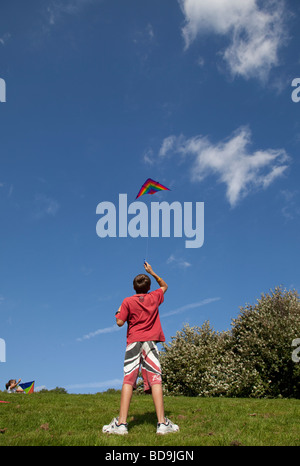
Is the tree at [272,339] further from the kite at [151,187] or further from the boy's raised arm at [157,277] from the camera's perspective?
the boy's raised arm at [157,277]

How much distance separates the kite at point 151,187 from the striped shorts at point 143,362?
658 cm

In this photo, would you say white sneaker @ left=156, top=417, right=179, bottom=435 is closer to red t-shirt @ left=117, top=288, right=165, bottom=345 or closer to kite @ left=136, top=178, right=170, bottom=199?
red t-shirt @ left=117, top=288, right=165, bottom=345

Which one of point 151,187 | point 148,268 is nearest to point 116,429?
point 148,268

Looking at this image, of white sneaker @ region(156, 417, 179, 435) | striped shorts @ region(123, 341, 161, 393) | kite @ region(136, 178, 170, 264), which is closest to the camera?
white sneaker @ region(156, 417, 179, 435)

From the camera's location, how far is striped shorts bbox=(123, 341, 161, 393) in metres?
7.28

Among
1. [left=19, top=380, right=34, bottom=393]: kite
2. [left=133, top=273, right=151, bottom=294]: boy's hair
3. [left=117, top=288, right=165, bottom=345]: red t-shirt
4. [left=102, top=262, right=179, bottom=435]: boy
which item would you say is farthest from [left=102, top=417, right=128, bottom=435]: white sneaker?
[left=19, top=380, right=34, bottom=393]: kite

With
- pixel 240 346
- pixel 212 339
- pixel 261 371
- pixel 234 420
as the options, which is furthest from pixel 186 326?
pixel 234 420

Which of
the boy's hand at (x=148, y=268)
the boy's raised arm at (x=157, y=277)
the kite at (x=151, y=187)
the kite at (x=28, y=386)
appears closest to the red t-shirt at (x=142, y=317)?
the boy's raised arm at (x=157, y=277)

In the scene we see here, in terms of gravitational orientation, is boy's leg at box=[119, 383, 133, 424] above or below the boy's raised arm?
below

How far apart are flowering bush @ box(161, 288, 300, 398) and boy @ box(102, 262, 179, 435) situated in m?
18.1

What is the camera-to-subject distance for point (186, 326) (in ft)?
111

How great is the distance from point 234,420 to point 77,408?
509 centimetres

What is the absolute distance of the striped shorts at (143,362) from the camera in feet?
23.9
